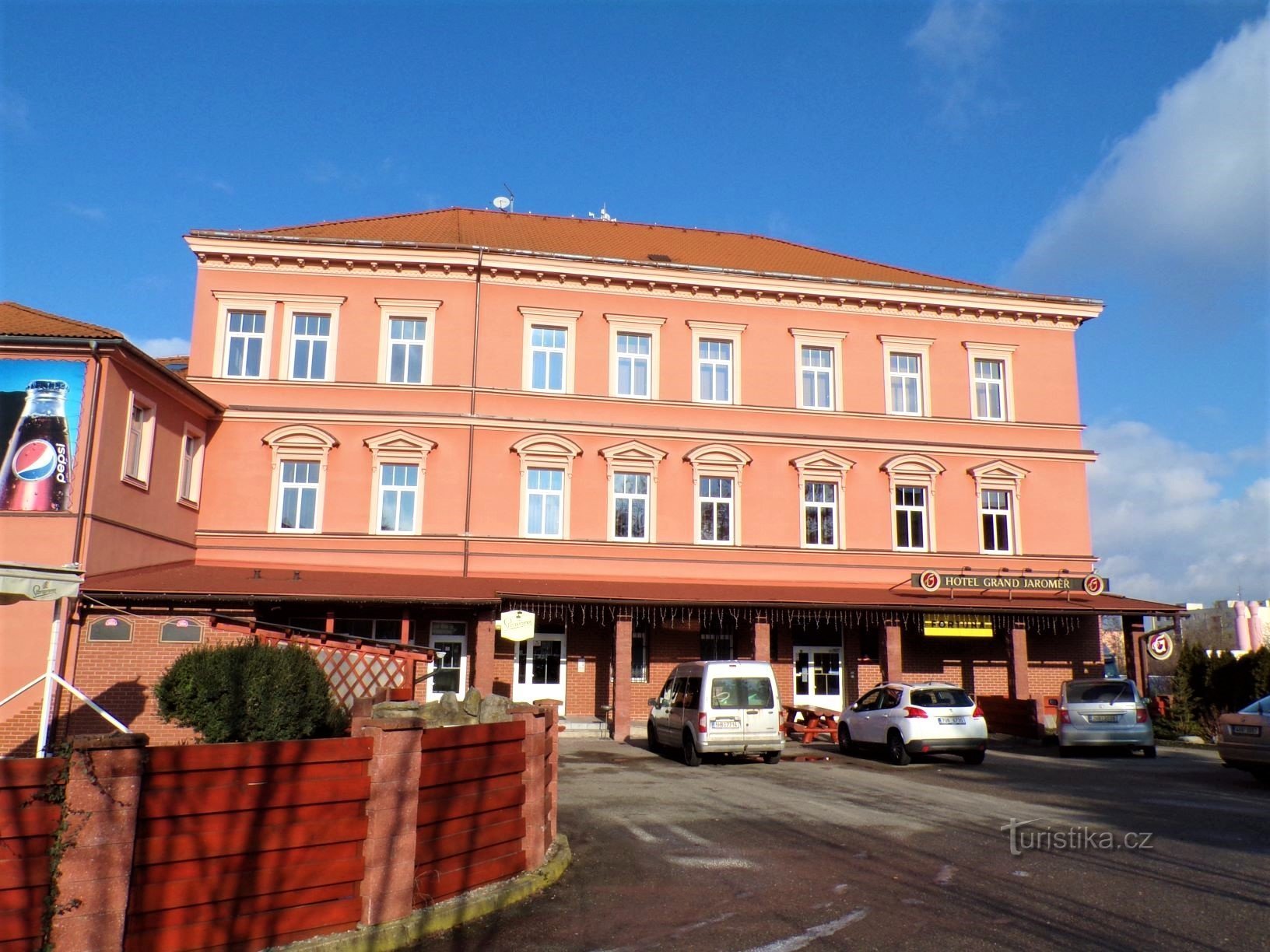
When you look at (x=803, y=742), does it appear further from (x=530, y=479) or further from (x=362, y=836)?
(x=362, y=836)

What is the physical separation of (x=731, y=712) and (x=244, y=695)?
9259 millimetres

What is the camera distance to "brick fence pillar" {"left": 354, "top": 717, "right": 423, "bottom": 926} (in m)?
6.48

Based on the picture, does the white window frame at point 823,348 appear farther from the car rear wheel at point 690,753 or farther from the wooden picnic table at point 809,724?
the car rear wheel at point 690,753

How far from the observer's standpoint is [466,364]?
26172 millimetres

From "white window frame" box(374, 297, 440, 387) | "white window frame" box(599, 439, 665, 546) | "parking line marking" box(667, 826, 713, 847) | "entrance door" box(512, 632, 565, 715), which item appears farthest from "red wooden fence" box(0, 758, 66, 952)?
"white window frame" box(374, 297, 440, 387)

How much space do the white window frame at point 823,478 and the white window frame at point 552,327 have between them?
6.63 metres

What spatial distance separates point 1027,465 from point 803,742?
11269 mm

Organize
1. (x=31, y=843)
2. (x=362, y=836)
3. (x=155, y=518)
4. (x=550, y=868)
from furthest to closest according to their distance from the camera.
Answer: (x=155, y=518)
(x=550, y=868)
(x=362, y=836)
(x=31, y=843)

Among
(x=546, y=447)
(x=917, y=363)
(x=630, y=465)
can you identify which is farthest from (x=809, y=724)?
(x=917, y=363)

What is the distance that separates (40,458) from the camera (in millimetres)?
19828

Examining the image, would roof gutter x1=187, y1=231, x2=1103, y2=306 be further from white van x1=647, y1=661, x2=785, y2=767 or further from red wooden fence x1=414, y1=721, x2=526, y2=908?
red wooden fence x1=414, y1=721, x2=526, y2=908

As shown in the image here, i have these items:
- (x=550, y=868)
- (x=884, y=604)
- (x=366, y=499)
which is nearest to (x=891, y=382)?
(x=884, y=604)

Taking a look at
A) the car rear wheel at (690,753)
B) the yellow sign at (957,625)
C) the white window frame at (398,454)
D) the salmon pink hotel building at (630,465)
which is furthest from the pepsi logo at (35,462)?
the yellow sign at (957,625)

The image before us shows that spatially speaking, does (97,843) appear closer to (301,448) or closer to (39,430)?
(39,430)
